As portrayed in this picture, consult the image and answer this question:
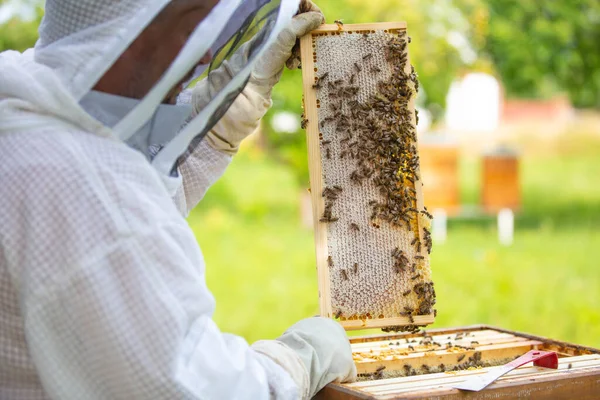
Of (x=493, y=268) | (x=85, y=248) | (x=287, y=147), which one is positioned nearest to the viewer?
(x=85, y=248)

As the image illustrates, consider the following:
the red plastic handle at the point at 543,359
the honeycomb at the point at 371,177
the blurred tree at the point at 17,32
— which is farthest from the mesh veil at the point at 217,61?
the blurred tree at the point at 17,32

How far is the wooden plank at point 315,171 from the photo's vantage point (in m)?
2.59

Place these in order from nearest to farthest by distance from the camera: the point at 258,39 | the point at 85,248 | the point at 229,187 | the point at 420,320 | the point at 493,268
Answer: the point at 85,248 < the point at 258,39 < the point at 420,320 < the point at 493,268 < the point at 229,187

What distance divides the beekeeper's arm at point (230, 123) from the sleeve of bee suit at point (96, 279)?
87 cm

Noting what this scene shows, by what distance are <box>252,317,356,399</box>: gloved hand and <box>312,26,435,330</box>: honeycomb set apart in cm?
19

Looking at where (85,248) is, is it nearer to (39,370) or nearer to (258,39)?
(39,370)

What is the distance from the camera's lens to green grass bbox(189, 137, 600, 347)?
25.2ft

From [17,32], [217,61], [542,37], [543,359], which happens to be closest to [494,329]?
[543,359]

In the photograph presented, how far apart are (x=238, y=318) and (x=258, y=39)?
5669 mm

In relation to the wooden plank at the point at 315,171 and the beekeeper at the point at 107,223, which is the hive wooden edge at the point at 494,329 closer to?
the wooden plank at the point at 315,171

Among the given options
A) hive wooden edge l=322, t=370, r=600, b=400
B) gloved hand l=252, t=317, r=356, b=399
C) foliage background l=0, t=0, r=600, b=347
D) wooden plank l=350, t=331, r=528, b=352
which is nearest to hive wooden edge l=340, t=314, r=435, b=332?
gloved hand l=252, t=317, r=356, b=399

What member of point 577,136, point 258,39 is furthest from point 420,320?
point 577,136

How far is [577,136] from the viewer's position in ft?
73.2

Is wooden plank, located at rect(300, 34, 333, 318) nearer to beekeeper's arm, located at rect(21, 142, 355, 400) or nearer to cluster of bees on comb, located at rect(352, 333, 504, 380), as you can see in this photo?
cluster of bees on comb, located at rect(352, 333, 504, 380)
